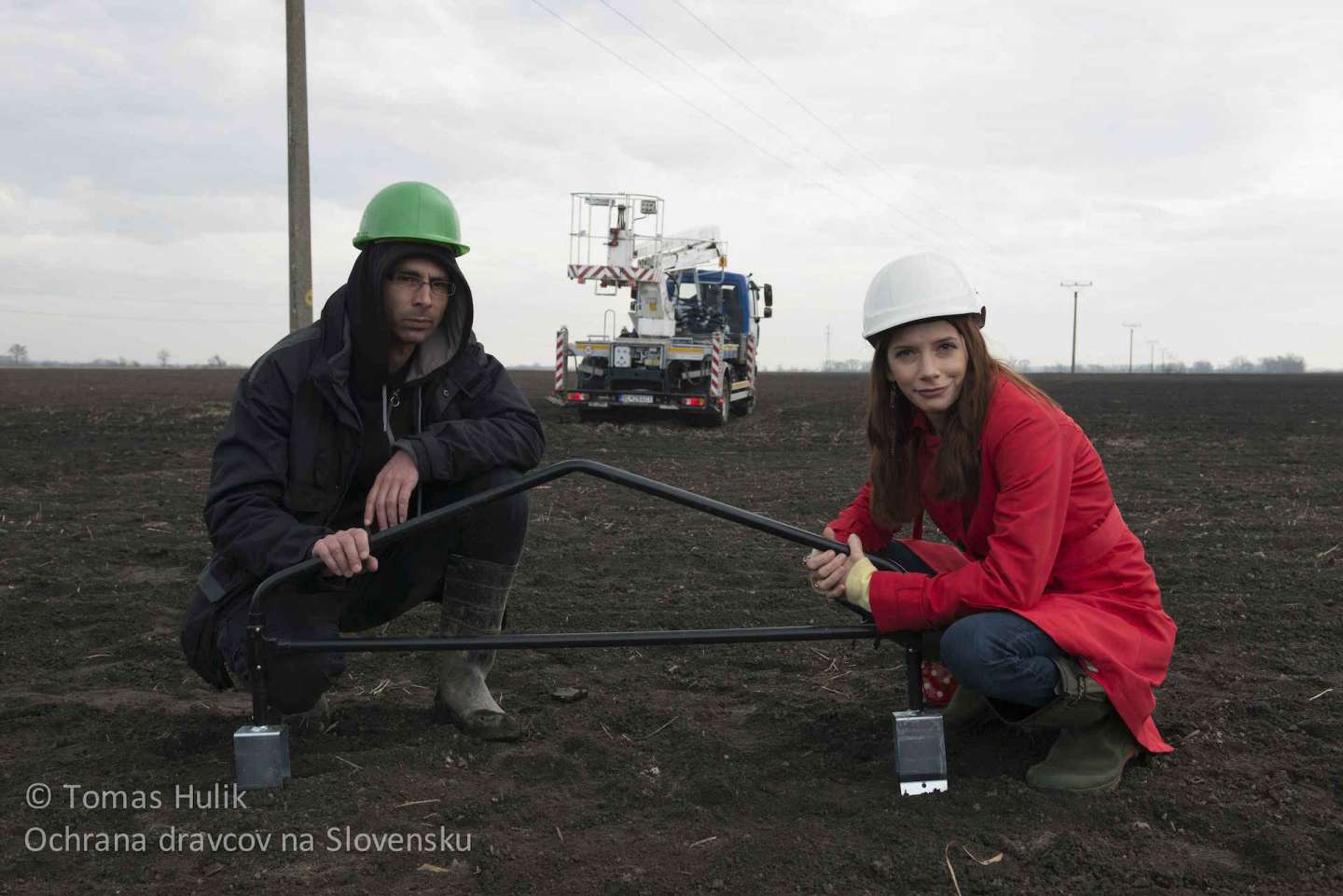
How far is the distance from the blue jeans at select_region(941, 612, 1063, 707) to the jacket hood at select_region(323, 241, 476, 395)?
1663mm

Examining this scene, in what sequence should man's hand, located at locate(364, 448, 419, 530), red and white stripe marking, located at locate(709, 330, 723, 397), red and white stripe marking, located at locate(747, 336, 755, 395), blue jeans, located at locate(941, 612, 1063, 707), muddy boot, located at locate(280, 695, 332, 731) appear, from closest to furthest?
1. blue jeans, located at locate(941, 612, 1063, 707)
2. man's hand, located at locate(364, 448, 419, 530)
3. muddy boot, located at locate(280, 695, 332, 731)
4. red and white stripe marking, located at locate(709, 330, 723, 397)
5. red and white stripe marking, located at locate(747, 336, 755, 395)

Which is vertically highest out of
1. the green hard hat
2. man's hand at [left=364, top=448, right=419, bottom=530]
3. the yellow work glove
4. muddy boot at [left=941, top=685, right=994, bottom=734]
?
the green hard hat

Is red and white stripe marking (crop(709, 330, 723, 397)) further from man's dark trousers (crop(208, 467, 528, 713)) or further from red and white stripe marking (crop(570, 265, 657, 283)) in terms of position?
man's dark trousers (crop(208, 467, 528, 713))

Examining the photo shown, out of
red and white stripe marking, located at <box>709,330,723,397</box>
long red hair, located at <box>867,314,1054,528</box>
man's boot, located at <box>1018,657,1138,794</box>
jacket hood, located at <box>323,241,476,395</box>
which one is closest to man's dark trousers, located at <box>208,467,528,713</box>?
jacket hood, located at <box>323,241,476,395</box>

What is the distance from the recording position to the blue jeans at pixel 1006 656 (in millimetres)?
2518

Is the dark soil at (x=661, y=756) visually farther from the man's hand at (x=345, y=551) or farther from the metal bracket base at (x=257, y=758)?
the man's hand at (x=345, y=551)

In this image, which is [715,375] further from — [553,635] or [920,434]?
[553,635]

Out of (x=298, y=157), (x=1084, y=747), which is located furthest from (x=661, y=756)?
(x=298, y=157)

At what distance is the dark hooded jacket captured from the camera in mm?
2803

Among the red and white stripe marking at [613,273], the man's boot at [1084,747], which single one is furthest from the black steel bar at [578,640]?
the red and white stripe marking at [613,273]

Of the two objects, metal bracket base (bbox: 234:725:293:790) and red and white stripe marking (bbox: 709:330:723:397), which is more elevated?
red and white stripe marking (bbox: 709:330:723:397)

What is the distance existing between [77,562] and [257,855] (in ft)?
12.2

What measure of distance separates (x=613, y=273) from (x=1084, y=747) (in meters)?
15.9

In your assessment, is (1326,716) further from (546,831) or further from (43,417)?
(43,417)
